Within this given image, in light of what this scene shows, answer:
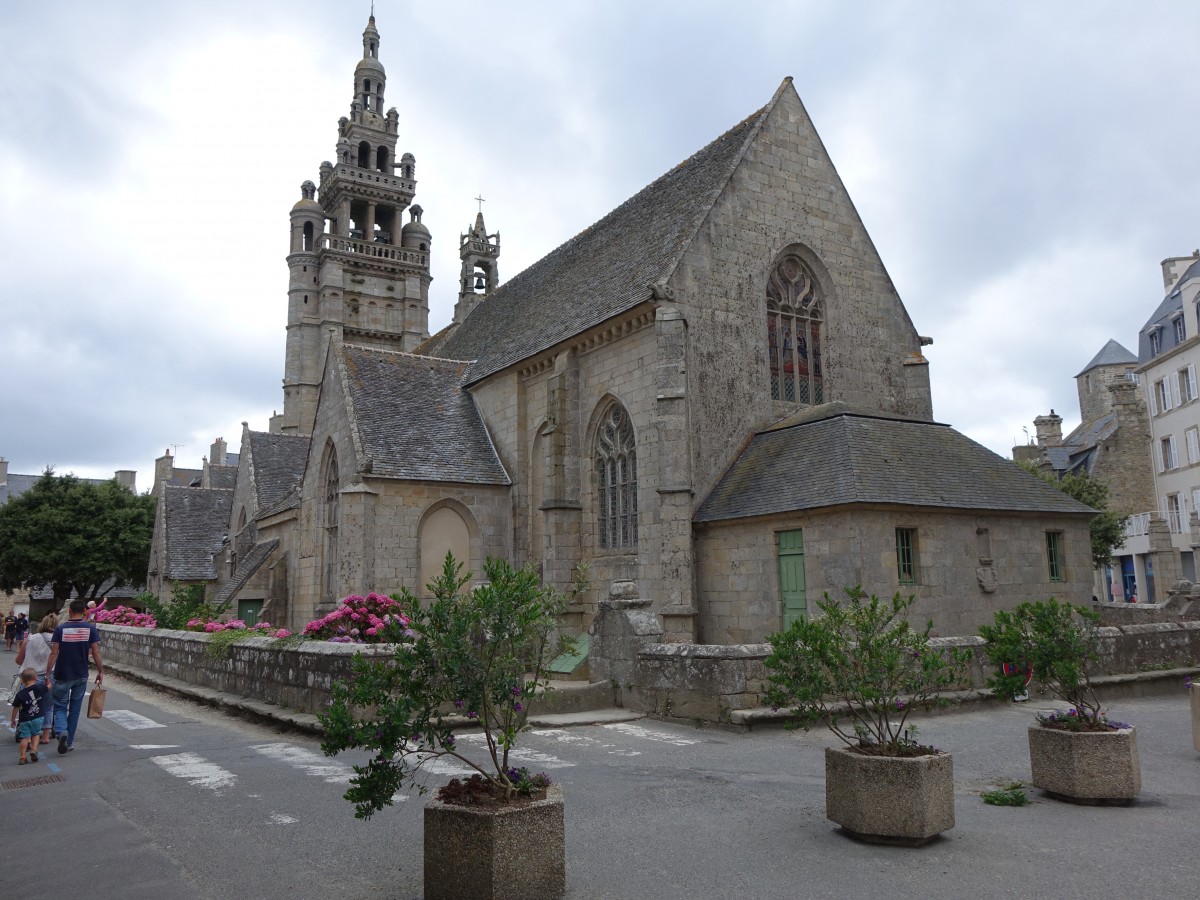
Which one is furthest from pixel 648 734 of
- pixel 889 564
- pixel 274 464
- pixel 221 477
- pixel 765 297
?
pixel 221 477

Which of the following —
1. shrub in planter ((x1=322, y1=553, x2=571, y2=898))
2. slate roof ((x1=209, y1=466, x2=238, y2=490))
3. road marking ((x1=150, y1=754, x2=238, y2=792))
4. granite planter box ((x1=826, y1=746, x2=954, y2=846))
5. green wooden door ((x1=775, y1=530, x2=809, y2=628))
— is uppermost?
slate roof ((x1=209, y1=466, x2=238, y2=490))

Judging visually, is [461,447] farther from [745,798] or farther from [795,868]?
[795,868]

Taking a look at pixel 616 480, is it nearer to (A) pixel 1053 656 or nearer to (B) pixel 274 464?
(A) pixel 1053 656

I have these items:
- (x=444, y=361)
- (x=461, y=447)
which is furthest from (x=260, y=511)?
(x=461, y=447)

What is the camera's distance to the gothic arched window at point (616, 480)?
61.6 feet

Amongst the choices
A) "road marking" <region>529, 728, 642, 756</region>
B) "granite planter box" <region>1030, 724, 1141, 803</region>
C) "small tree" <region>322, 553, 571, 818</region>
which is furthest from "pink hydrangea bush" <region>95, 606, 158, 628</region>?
"granite planter box" <region>1030, 724, 1141, 803</region>

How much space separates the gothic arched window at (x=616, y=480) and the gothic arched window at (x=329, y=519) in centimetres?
710

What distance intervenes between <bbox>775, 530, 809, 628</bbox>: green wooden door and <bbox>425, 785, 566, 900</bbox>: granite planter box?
1100 cm

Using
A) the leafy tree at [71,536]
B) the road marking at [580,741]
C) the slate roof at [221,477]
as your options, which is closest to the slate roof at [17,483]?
the leafy tree at [71,536]

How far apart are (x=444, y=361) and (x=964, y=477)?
1515cm

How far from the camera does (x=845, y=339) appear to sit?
2005 centimetres

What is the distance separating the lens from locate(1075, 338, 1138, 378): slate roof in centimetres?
5638

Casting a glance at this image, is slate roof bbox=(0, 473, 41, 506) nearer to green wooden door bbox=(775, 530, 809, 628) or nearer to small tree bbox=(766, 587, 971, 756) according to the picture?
green wooden door bbox=(775, 530, 809, 628)

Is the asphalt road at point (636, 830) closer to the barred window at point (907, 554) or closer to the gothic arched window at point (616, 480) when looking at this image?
the barred window at point (907, 554)
